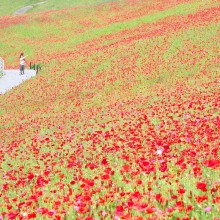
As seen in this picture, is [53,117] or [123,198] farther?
[53,117]

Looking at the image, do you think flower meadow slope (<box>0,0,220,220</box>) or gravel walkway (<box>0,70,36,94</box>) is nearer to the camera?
flower meadow slope (<box>0,0,220,220</box>)

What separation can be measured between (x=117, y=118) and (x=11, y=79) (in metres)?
23.8

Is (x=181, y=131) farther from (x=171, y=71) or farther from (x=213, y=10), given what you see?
(x=213, y=10)

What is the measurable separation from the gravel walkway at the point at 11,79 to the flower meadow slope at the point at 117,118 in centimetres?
154

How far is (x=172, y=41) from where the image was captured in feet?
122

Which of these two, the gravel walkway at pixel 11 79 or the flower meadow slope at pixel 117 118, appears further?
the gravel walkway at pixel 11 79

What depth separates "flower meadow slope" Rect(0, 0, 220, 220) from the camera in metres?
6.41

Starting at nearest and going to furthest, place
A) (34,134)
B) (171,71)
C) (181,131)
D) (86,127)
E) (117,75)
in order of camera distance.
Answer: (181,131) < (86,127) < (34,134) < (171,71) < (117,75)

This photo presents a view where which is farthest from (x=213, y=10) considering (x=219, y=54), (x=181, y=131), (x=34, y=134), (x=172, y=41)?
(x=181, y=131)

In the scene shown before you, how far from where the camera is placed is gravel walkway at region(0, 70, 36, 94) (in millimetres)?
34819

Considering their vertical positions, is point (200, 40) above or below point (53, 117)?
below

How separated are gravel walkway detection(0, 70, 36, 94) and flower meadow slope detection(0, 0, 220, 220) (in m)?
1.54

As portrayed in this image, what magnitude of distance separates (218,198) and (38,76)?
32.4 metres

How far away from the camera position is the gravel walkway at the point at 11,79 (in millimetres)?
34819
